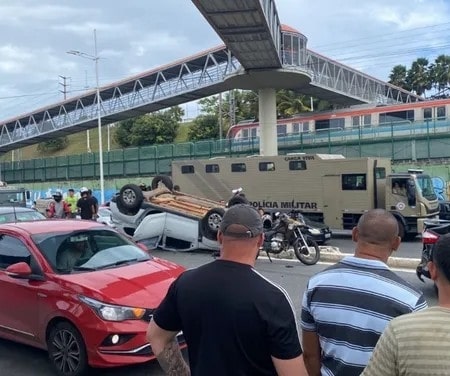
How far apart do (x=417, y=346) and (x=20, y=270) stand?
482cm

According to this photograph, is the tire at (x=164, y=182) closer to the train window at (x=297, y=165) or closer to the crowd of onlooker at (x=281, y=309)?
the train window at (x=297, y=165)

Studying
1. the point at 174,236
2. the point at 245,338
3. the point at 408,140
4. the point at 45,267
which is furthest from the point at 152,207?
the point at 408,140

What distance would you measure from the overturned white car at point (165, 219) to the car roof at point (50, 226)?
7.27m

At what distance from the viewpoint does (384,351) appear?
6.42ft

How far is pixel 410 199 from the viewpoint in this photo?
18594mm

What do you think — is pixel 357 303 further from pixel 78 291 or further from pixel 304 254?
pixel 304 254

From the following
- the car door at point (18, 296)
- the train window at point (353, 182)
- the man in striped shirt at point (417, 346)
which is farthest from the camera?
the train window at point (353, 182)

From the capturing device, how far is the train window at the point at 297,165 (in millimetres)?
21109

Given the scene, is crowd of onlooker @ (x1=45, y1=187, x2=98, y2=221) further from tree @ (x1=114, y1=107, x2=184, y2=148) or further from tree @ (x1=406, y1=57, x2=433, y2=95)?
tree @ (x1=406, y1=57, x2=433, y2=95)

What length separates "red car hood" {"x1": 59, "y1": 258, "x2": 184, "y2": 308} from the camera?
5422mm

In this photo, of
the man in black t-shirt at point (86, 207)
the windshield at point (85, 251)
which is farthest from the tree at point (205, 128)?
the windshield at point (85, 251)

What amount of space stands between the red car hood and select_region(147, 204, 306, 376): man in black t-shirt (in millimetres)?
2736

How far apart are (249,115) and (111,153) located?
28548 millimetres

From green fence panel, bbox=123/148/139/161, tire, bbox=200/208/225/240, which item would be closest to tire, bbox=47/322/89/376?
tire, bbox=200/208/225/240
